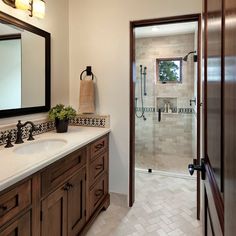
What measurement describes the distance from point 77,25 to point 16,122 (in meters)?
1.36

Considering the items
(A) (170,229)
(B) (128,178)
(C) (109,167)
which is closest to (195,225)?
(A) (170,229)

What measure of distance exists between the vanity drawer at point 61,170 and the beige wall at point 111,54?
2.36ft

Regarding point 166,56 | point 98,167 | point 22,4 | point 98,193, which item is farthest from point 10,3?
point 166,56

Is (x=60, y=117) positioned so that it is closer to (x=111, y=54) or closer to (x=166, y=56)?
(x=111, y=54)

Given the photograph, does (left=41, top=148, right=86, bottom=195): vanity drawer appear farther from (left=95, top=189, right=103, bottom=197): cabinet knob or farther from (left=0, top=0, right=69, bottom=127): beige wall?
(left=0, top=0, right=69, bottom=127): beige wall

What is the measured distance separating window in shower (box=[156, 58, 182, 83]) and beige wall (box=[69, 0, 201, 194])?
2.01m

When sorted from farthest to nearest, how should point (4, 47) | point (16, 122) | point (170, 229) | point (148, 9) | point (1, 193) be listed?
point (148, 9) → point (170, 229) → point (16, 122) → point (4, 47) → point (1, 193)

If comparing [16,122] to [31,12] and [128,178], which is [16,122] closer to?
[31,12]

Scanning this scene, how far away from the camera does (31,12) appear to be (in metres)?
1.88

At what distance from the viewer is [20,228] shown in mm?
1134

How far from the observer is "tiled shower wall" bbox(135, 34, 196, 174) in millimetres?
4059

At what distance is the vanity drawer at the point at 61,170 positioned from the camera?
52.9 inches

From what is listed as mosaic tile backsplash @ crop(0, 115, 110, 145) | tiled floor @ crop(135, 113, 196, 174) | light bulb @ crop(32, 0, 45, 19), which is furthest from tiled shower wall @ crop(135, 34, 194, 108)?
light bulb @ crop(32, 0, 45, 19)

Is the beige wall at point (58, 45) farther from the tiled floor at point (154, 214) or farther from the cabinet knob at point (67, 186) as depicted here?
the tiled floor at point (154, 214)
